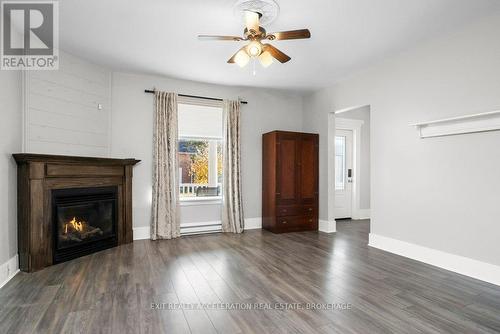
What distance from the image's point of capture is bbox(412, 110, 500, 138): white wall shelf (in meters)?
2.70

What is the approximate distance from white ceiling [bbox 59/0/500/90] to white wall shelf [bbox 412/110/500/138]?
1.04 m

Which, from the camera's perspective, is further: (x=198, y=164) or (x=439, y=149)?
(x=198, y=164)

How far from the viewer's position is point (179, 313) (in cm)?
211

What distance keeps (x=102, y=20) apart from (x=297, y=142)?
353 centimetres

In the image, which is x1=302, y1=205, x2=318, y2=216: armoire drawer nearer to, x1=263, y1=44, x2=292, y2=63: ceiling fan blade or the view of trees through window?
the view of trees through window

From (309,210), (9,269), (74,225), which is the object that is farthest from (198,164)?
(9,269)

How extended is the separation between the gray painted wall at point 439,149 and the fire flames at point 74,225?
4282mm

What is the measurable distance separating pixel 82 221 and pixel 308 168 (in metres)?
3.87

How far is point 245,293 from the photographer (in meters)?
2.45

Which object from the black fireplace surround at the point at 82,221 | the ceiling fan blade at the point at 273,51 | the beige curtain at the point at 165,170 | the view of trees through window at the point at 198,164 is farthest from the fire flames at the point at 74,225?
the ceiling fan blade at the point at 273,51

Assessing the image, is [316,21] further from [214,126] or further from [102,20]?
[214,126]

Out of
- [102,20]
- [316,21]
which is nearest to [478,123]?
[316,21]

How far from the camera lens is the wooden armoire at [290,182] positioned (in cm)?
489

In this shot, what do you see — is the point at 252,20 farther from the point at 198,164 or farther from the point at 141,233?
the point at 141,233
